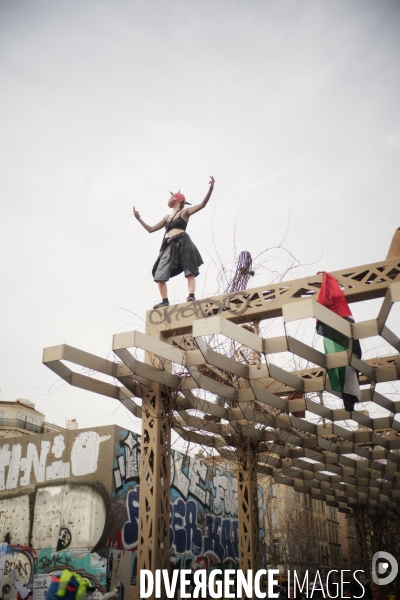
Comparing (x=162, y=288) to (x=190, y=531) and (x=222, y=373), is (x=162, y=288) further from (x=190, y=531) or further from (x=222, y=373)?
(x=190, y=531)

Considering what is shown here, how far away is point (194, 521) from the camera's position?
1517cm

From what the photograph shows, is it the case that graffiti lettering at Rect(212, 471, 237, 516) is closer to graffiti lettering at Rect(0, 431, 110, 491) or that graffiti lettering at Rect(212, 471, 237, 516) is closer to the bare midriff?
graffiti lettering at Rect(0, 431, 110, 491)

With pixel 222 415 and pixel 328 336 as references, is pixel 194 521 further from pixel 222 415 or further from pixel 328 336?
pixel 328 336

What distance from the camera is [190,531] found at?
1494 centimetres

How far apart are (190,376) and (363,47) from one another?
19.2 ft

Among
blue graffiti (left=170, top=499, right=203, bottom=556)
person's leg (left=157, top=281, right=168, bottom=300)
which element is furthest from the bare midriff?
blue graffiti (left=170, top=499, right=203, bottom=556)

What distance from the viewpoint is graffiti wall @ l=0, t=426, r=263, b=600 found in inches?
480

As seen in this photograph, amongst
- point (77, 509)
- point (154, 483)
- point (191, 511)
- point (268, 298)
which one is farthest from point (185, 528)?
point (268, 298)

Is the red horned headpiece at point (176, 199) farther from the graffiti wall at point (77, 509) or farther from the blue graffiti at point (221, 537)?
the blue graffiti at point (221, 537)

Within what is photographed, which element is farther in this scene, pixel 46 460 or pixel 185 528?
pixel 185 528

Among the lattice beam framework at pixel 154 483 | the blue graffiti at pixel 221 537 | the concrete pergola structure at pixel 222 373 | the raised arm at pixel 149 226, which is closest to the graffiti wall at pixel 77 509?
the blue graffiti at pixel 221 537

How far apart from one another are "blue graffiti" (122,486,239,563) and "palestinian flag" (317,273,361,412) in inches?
337

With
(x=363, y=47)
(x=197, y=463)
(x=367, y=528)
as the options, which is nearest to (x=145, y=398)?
(x=363, y=47)

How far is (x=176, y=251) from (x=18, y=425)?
4204cm
